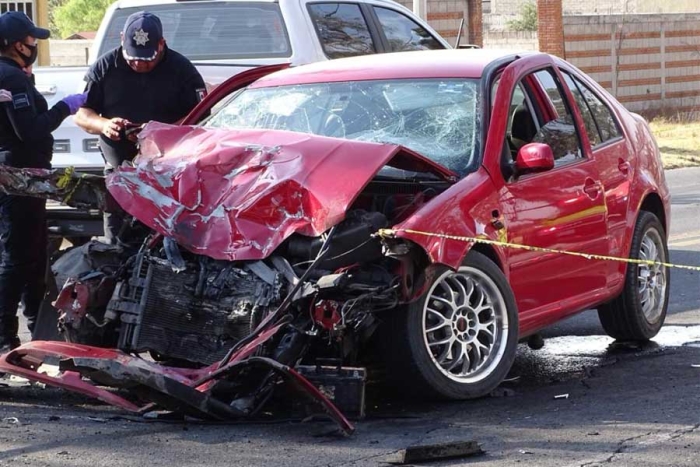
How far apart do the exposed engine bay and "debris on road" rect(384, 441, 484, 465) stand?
46cm

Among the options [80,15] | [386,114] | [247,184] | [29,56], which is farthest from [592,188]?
[80,15]

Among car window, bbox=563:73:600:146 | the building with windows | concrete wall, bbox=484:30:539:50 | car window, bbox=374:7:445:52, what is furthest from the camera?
concrete wall, bbox=484:30:539:50

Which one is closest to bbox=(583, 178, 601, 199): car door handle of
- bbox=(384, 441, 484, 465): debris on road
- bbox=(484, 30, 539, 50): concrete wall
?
bbox=(384, 441, 484, 465): debris on road

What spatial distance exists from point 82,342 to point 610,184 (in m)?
3.11

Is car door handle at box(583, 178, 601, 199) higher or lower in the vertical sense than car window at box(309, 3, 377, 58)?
lower

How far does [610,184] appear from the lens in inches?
302

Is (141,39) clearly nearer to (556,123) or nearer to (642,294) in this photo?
(556,123)

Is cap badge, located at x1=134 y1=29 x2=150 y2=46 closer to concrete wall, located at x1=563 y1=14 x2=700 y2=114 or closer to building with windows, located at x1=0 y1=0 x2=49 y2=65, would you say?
building with windows, located at x1=0 y1=0 x2=49 y2=65

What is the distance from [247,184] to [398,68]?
4.63 feet

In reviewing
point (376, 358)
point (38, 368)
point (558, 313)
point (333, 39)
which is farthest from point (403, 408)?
point (333, 39)

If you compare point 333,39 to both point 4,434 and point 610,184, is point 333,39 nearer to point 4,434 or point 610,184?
point 610,184

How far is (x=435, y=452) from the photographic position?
5.27 meters

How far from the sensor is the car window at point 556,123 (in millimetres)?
7320

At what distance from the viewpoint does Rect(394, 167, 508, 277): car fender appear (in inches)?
237
